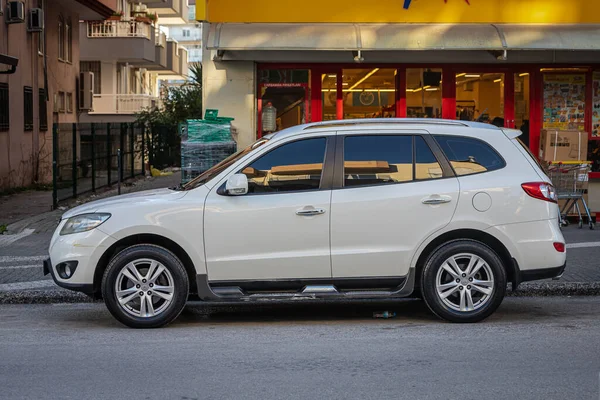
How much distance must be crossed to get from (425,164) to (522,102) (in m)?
8.32

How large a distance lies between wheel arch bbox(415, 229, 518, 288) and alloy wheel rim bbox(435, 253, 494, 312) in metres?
0.17

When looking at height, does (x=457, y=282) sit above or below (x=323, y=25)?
below

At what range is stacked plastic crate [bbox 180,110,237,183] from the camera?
1394 centimetres

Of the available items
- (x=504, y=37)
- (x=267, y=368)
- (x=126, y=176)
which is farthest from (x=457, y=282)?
(x=126, y=176)

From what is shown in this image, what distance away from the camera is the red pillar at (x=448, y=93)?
1622 centimetres

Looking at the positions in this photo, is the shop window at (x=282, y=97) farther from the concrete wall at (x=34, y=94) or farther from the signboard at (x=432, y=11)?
the concrete wall at (x=34, y=94)

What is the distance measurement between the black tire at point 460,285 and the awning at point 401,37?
698 centimetres

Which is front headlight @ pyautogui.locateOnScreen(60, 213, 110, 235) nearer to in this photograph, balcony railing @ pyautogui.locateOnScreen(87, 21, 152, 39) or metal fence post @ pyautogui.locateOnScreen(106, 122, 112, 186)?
metal fence post @ pyautogui.locateOnScreen(106, 122, 112, 186)

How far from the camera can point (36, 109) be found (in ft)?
87.9

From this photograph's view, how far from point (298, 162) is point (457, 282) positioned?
168 centimetres

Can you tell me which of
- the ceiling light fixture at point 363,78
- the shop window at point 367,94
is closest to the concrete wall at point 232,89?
the shop window at point 367,94

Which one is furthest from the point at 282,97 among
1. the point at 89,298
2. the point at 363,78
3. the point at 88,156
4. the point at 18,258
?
the point at 88,156

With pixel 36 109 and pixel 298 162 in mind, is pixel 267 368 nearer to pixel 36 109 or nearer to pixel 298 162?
pixel 298 162

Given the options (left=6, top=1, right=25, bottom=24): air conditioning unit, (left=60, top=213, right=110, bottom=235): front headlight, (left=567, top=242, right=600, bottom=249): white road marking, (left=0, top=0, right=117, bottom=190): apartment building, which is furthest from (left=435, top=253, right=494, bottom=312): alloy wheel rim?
Result: (left=6, top=1, right=25, bottom=24): air conditioning unit
